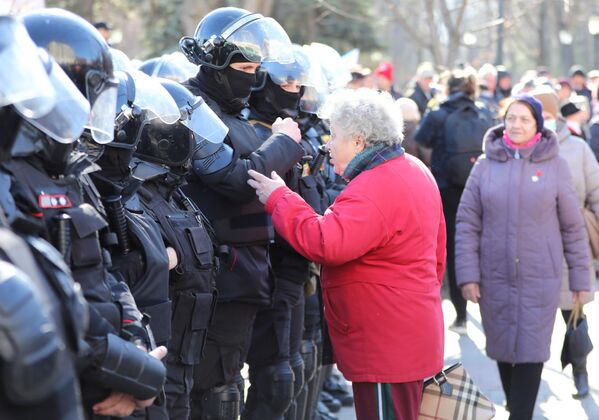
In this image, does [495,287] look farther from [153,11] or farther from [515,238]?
[153,11]

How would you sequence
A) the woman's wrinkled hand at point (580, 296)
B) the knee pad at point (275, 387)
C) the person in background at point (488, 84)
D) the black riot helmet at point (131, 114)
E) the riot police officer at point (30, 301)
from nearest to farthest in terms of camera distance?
the riot police officer at point (30, 301) → the black riot helmet at point (131, 114) → the knee pad at point (275, 387) → the woman's wrinkled hand at point (580, 296) → the person in background at point (488, 84)

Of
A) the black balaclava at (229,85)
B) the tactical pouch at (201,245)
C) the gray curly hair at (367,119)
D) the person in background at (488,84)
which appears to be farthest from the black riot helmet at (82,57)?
the person in background at (488,84)

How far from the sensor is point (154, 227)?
400cm

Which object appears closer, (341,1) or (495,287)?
(495,287)

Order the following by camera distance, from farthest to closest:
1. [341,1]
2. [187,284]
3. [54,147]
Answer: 1. [341,1]
2. [187,284]
3. [54,147]

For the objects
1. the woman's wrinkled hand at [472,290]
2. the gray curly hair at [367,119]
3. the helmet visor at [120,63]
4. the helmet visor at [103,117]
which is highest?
the helmet visor at [120,63]

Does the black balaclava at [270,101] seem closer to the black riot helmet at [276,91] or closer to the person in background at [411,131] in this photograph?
the black riot helmet at [276,91]

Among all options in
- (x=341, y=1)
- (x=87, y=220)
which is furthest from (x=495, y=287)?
(x=341, y=1)

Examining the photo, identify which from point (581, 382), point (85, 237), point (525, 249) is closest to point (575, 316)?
point (581, 382)

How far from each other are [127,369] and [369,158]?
76.2 inches

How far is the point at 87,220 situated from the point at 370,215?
1.70m

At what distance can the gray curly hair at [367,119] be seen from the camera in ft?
15.5

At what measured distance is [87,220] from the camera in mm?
3109

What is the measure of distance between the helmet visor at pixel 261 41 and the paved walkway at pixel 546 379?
272cm
